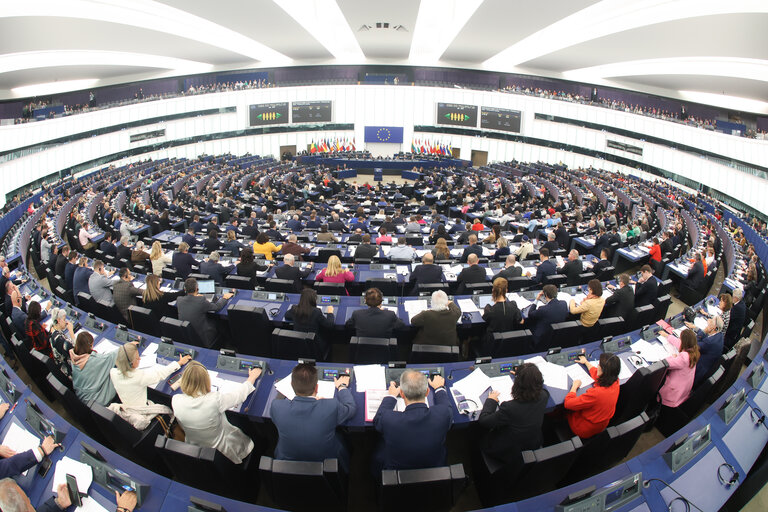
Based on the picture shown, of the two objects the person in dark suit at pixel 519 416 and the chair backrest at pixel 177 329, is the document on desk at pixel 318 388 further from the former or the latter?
the chair backrest at pixel 177 329

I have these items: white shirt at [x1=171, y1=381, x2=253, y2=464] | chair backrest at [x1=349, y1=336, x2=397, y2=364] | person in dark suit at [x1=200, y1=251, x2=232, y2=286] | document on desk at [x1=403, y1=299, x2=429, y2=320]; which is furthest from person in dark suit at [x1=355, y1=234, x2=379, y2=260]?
white shirt at [x1=171, y1=381, x2=253, y2=464]

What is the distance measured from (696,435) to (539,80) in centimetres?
3177

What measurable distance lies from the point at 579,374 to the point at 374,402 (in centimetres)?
217

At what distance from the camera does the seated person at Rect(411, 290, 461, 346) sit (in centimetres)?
468

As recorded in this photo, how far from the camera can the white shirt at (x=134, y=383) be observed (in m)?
3.63

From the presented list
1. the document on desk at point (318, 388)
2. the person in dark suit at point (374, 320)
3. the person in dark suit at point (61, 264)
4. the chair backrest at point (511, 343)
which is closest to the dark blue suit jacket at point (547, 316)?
the chair backrest at point (511, 343)

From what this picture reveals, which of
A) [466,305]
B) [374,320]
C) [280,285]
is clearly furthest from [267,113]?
[374,320]

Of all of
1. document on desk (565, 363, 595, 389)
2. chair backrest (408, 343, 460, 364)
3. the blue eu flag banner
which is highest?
the blue eu flag banner

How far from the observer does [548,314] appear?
519cm

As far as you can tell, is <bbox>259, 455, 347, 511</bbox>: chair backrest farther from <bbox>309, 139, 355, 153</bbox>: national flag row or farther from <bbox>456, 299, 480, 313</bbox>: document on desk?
<bbox>309, 139, 355, 153</bbox>: national flag row

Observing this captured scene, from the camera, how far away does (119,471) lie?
2.80 m

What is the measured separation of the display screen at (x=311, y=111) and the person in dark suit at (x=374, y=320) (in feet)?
89.3

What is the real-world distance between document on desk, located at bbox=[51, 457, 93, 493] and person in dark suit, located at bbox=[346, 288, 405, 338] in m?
2.63

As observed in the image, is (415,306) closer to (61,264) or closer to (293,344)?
(293,344)
